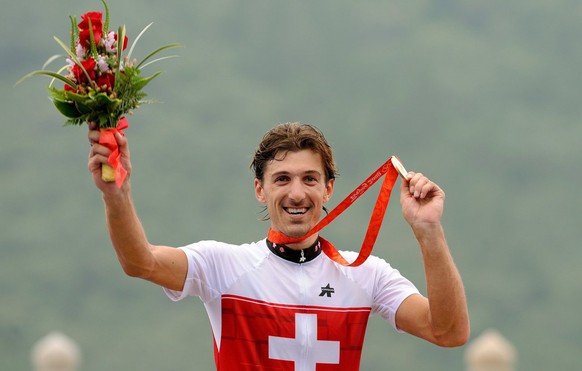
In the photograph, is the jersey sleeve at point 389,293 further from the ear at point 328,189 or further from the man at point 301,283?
the ear at point 328,189

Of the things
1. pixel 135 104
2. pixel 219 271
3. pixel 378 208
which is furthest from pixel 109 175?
pixel 378 208

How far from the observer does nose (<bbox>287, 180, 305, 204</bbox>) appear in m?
7.33

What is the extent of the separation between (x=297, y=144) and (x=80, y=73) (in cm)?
129

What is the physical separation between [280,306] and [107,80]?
4.68 ft

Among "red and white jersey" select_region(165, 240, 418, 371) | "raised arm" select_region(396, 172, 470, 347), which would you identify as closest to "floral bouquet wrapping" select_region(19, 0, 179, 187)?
"red and white jersey" select_region(165, 240, 418, 371)

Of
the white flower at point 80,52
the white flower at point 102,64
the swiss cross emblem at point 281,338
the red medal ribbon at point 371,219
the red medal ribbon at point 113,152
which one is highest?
the white flower at point 80,52

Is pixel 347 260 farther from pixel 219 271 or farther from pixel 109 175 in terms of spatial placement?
pixel 109 175

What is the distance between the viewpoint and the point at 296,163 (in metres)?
7.42

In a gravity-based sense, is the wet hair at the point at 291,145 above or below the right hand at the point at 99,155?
above

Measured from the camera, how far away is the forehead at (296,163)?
7398mm

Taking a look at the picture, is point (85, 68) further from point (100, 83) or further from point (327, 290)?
point (327, 290)

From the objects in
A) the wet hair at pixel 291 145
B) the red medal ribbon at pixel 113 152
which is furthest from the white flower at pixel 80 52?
the wet hair at pixel 291 145

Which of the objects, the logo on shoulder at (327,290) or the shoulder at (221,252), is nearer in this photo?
the shoulder at (221,252)

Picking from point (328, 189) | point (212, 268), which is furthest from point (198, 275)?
point (328, 189)
